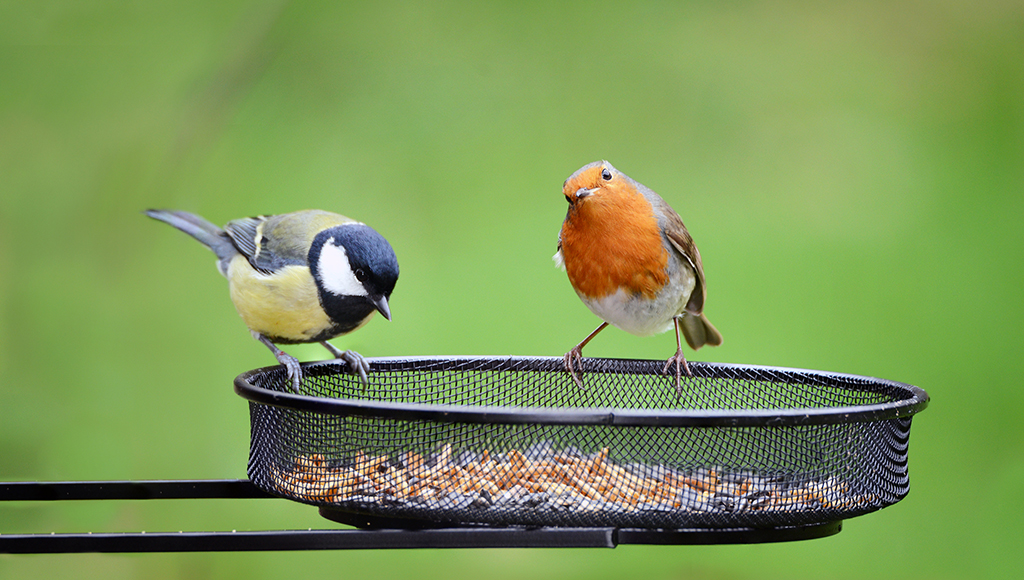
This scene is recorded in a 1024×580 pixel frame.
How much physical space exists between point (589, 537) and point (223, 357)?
105 inches

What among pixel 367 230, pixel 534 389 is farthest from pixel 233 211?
pixel 534 389

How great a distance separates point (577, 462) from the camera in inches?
62.1

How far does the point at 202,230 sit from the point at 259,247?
1.28ft

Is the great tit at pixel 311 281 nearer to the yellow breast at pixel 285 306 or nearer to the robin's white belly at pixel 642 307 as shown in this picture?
the yellow breast at pixel 285 306

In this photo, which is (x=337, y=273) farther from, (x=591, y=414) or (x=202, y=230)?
(x=591, y=414)

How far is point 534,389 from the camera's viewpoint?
2418mm

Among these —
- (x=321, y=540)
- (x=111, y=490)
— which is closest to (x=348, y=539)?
(x=321, y=540)

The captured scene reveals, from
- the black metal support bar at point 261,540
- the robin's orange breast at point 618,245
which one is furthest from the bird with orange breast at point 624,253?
the black metal support bar at point 261,540

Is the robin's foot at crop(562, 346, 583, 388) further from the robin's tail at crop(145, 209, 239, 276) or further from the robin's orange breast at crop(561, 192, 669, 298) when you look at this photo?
the robin's tail at crop(145, 209, 239, 276)

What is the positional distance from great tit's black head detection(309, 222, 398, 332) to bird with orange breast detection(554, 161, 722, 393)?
0.49 meters

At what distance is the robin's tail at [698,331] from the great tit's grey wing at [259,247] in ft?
3.84

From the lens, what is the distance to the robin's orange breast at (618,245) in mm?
2209

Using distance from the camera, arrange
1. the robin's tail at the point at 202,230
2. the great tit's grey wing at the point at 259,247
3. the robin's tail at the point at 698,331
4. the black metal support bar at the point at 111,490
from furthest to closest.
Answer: the robin's tail at the point at 202,230 → the robin's tail at the point at 698,331 → the great tit's grey wing at the point at 259,247 → the black metal support bar at the point at 111,490

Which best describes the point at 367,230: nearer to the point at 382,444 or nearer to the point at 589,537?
the point at 382,444
